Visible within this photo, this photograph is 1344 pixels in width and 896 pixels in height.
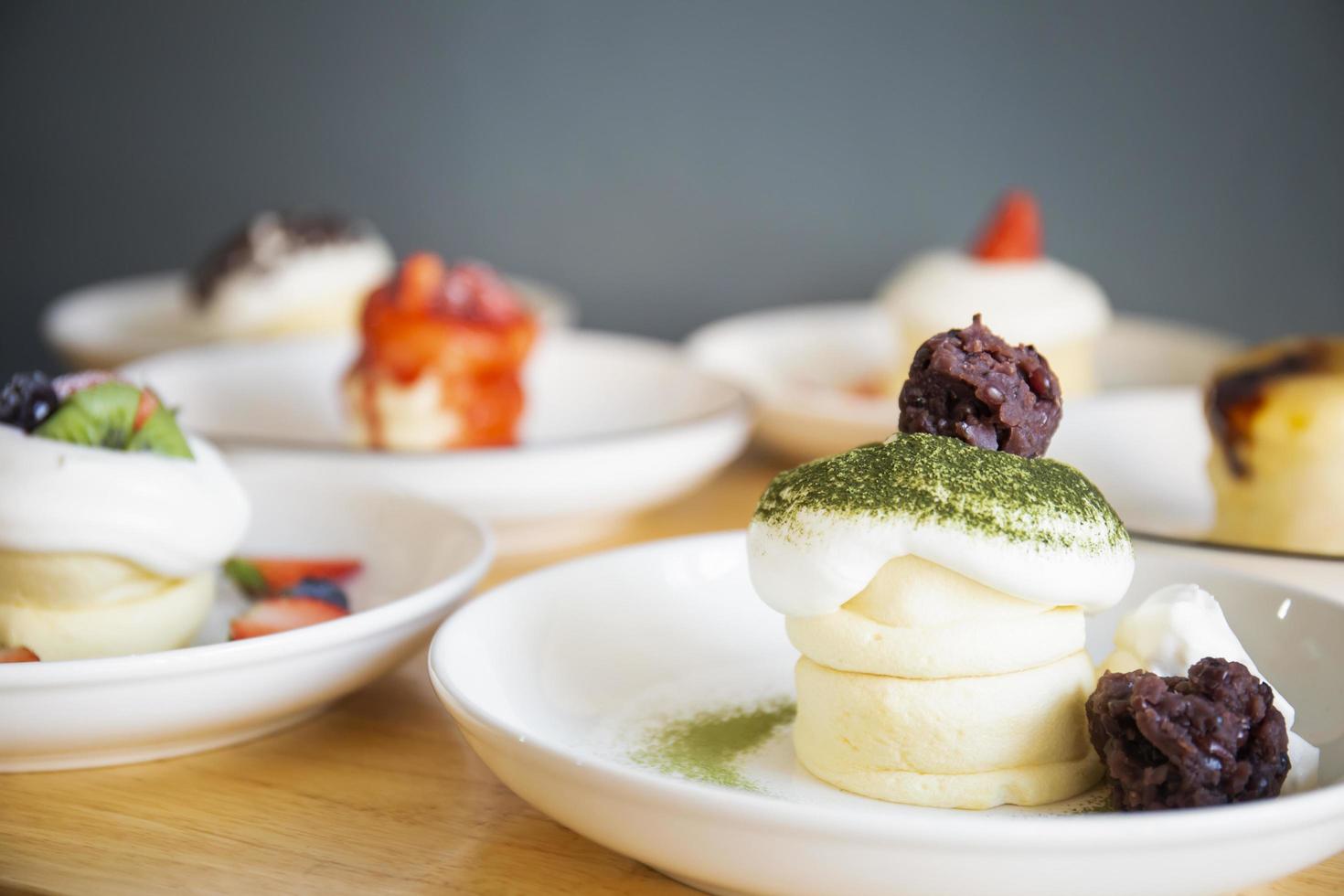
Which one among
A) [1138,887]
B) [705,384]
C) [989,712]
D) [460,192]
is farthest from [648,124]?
[1138,887]

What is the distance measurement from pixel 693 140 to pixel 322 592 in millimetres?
1739

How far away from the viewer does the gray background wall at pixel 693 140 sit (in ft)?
8.67

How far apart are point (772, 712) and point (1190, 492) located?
0.94 meters

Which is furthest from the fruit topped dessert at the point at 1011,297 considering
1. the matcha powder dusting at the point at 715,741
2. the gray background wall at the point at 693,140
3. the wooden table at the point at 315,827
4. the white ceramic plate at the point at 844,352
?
the wooden table at the point at 315,827

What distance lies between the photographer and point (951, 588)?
1.03 m

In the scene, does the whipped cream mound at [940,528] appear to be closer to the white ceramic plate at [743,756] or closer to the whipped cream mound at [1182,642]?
the whipped cream mound at [1182,642]

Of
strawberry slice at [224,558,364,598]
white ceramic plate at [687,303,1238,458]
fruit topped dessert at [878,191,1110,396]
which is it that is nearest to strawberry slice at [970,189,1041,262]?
fruit topped dessert at [878,191,1110,396]

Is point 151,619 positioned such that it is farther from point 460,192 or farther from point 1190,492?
point 460,192

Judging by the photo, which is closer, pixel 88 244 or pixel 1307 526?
pixel 1307 526

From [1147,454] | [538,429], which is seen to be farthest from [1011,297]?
[538,429]

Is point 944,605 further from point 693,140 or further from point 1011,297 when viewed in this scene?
point 693,140

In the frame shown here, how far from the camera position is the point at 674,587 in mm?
1407

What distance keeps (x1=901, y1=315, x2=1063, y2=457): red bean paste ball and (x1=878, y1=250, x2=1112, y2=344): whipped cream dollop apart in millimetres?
1075

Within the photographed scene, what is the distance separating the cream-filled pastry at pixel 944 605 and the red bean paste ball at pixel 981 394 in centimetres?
2
